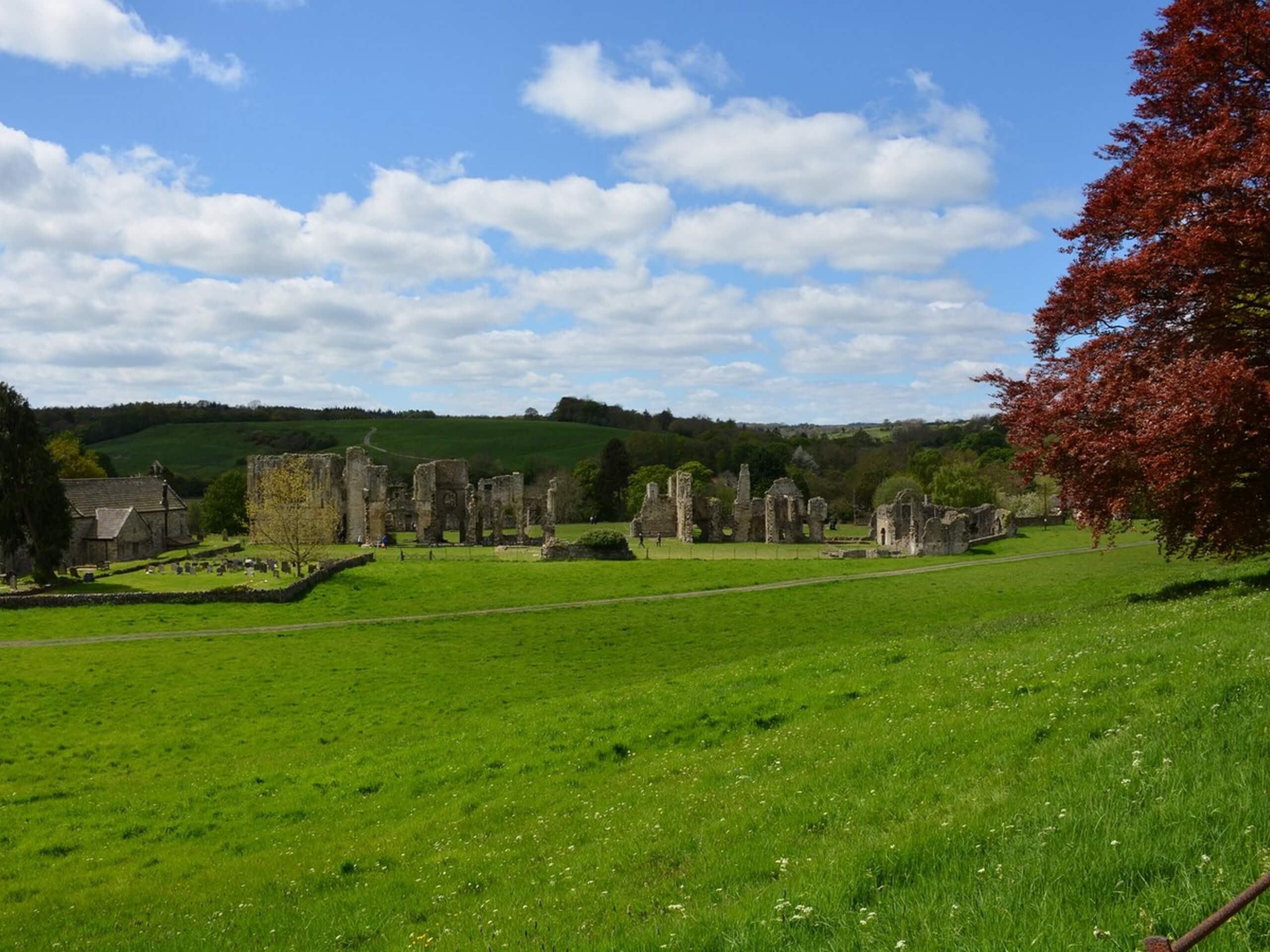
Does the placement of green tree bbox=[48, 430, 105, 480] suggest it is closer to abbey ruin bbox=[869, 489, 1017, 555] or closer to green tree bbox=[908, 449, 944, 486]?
abbey ruin bbox=[869, 489, 1017, 555]

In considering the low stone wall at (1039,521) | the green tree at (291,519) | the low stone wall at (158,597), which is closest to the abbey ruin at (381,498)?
the green tree at (291,519)

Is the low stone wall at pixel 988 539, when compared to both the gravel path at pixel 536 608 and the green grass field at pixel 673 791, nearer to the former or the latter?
the gravel path at pixel 536 608

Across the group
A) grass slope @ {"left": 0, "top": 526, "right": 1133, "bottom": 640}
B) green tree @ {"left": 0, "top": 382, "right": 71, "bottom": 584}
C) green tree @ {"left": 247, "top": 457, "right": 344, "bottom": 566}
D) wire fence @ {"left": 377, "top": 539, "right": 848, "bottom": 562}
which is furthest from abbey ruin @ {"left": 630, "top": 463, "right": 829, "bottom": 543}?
green tree @ {"left": 0, "top": 382, "right": 71, "bottom": 584}

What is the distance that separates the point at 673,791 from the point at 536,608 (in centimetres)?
2633

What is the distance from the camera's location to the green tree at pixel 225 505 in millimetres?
72938

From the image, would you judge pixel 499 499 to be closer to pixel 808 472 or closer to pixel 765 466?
pixel 765 466

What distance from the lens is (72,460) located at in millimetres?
74250

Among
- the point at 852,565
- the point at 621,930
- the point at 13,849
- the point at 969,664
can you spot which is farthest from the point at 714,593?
the point at 621,930

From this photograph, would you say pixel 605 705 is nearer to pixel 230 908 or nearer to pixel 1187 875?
pixel 230 908

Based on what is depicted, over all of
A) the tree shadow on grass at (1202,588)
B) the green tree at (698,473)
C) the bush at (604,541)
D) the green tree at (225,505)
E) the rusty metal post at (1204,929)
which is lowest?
the bush at (604,541)

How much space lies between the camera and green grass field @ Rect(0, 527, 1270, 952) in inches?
209

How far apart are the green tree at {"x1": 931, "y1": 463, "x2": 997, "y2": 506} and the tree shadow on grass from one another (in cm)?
5454

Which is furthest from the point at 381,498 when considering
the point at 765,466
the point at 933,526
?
the point at 765,466

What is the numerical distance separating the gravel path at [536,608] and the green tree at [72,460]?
164 feet
